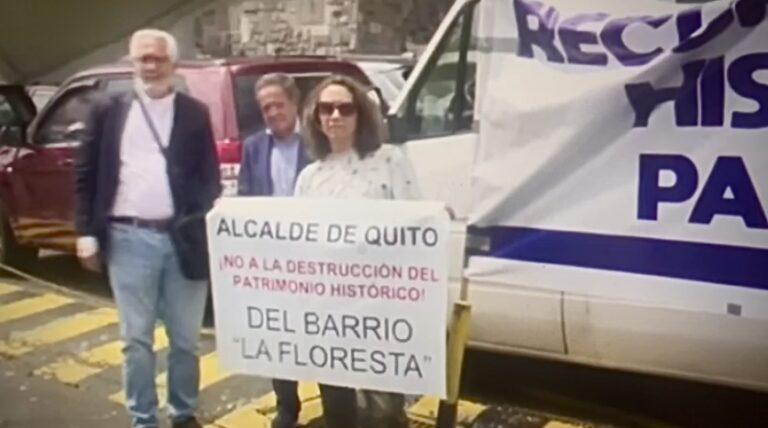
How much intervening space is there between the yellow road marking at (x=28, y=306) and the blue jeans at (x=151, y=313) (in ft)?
4.19

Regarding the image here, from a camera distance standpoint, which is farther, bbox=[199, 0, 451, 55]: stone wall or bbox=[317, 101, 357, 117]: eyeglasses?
bbox=[199, 0, 451, 55]: stone wall

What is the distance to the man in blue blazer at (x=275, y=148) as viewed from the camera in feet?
10.2

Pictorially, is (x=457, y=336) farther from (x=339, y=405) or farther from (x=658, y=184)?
(x=658, y=184)

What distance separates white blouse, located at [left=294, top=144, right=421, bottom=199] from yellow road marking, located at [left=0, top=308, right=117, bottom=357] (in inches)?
62.9

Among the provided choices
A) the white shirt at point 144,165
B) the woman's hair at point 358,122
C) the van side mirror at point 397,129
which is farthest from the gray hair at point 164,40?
the van side mirror at point 397,129

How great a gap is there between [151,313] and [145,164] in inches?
20.6

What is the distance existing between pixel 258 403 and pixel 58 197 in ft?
3.96

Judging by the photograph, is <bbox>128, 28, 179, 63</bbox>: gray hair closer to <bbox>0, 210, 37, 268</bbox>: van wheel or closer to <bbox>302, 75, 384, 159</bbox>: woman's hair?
<bbox>302, 75, 384, 159</bbox>: woman's hair

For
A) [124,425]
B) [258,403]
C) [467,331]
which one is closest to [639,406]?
[467,331]

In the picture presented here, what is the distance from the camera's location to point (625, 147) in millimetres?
2781

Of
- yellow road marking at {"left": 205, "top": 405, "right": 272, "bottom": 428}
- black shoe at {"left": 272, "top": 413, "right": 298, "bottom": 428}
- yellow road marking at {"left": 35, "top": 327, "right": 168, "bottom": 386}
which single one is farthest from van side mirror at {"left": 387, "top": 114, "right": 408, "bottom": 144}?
yellow road marking at {"left": 35, "top": 327, "right": 168, "bottom": 386}

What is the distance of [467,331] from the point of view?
308 cm

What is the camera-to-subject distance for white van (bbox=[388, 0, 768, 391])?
279 centimetres

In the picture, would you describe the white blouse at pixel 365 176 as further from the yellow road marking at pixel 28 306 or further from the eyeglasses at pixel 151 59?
the yellow road marking at pixel 28 306
